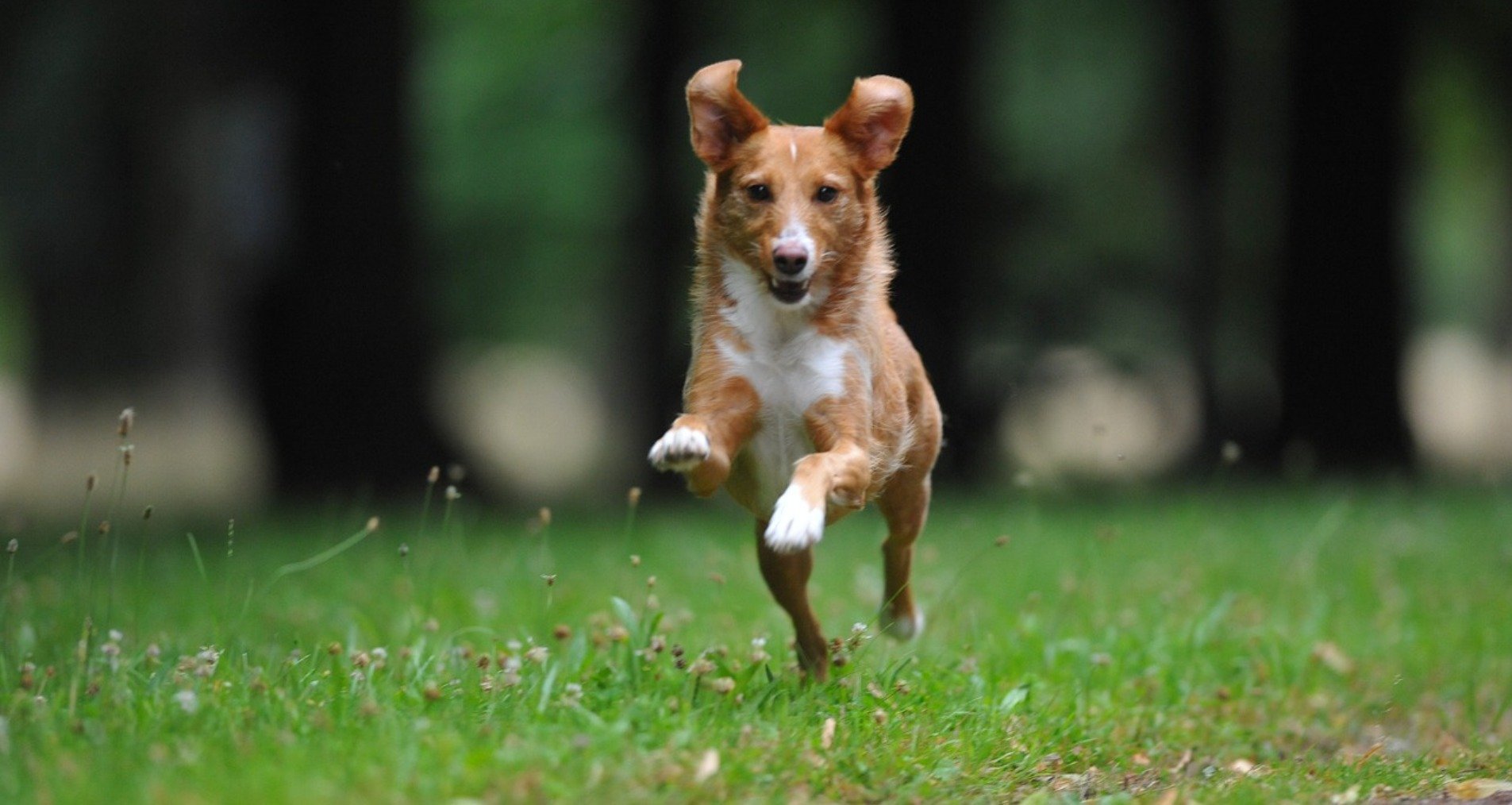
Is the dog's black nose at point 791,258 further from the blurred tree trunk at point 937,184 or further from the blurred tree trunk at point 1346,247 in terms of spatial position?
the blurred tree trunk at point 1346,247

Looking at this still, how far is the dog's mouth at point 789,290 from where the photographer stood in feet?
15.7

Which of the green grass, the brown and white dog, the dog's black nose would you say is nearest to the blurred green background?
the green grass

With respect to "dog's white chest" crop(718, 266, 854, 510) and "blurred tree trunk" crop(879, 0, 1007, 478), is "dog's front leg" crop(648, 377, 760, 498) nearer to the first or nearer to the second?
"dog's white chest" crop(718, 266, 854, 510)

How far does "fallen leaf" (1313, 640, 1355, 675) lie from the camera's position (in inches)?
286

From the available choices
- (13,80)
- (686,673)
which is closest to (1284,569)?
(686,673)

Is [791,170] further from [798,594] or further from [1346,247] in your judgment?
[1346,247]

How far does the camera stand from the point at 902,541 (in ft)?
18.7

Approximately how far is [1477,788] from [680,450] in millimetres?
2886

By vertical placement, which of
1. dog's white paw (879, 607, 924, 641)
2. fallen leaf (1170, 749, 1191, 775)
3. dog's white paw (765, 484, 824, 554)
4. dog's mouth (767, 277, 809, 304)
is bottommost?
fallen leaf (1170, 749, 1191, 775)

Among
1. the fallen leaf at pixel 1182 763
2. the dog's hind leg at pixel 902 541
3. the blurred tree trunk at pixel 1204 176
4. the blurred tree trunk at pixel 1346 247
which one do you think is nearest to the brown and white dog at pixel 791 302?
the dog's hind leg at pixel 902 541

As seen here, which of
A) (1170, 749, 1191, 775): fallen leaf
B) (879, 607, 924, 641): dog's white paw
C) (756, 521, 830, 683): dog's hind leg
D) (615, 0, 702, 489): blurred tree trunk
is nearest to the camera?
(756, 521, 830, 683): dog's hind leg

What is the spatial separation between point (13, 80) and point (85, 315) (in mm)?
3660

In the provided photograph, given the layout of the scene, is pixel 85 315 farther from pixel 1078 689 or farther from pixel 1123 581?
pixel 1078 689

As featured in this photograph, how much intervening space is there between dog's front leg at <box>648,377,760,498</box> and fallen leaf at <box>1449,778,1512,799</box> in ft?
8.49
